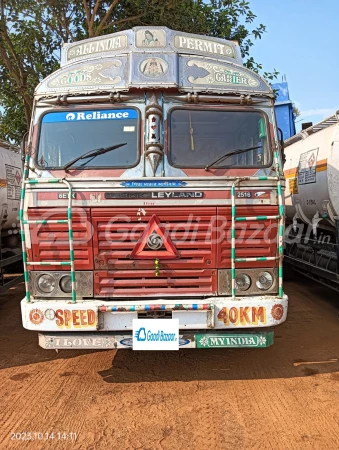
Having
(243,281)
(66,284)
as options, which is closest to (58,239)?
(66,284)

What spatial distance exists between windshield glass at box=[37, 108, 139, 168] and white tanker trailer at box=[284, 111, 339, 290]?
11.4 feet

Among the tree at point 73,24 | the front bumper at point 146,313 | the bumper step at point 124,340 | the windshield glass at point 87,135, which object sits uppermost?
the tree at point 73,24

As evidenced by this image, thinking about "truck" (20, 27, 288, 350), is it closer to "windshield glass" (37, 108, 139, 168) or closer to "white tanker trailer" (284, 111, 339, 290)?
"windshield glass" (37, 108, 139, 168)

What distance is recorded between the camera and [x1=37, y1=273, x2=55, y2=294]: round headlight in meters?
4.49

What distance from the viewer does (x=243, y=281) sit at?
4.55 meters

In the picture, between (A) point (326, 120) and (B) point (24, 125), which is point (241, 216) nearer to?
(A) point (326, 120)

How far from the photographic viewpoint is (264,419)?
3951 millimetres

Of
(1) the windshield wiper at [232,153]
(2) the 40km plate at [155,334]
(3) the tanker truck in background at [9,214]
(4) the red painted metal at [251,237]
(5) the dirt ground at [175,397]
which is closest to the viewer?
(5) the dirt ground at [175,397]

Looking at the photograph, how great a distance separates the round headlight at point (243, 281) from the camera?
4.54 meters

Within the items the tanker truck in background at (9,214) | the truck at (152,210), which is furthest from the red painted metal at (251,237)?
the tanker truck in background at (9,214)

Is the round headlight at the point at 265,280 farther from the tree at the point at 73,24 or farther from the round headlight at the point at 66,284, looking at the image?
the tree at the point at 73,24

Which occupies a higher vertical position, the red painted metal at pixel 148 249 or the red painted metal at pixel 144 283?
the red painted metal at pixel 148 249

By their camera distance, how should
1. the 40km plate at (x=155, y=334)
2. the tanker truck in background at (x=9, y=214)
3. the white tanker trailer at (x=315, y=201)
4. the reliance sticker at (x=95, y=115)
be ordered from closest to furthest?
the 40km plate at (x=155, y=334), the reliance sticker at (x=95, y=115), the white tanker trailer at (x=315, y=201), the tanker truck in background at (x=9, y=214)

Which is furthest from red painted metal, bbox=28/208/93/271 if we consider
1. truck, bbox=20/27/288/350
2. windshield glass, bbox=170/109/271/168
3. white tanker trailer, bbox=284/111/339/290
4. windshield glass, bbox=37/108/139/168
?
white tanker trailer, bbox=284/111/339/290
